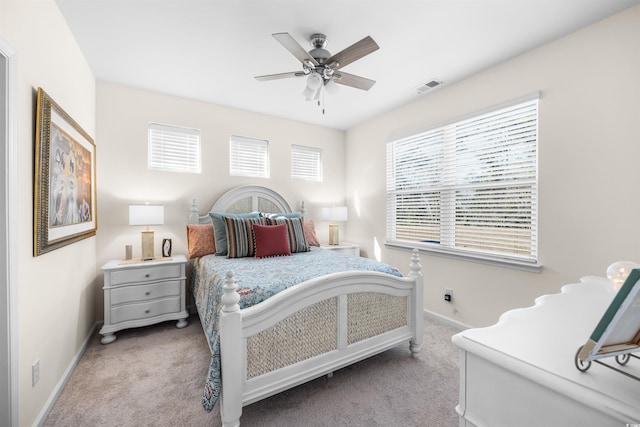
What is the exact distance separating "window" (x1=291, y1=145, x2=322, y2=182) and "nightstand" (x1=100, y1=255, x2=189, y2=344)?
2.11 meters

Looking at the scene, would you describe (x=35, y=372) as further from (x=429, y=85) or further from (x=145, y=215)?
(x=429, y=85)

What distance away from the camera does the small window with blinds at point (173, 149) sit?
10.5 feet

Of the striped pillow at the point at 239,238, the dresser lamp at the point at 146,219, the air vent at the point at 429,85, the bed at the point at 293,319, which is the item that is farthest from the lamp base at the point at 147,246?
the air vent at the point at 429,85

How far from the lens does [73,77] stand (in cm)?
219

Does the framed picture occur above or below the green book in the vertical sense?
above

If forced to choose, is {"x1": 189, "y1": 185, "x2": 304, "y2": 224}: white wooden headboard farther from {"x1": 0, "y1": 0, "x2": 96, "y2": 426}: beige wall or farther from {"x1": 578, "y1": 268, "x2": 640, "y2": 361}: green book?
{"x1": 578, "y1": 268, "x2": 640, "y2": 361}: green book

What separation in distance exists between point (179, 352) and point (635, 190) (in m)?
3.73

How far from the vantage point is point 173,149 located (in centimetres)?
332

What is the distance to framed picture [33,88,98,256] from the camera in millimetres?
1541

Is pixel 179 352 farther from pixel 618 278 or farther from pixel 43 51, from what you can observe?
pixel 618 278

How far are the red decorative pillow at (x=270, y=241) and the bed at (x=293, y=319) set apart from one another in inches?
4.6

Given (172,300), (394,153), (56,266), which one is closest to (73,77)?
(56,266)

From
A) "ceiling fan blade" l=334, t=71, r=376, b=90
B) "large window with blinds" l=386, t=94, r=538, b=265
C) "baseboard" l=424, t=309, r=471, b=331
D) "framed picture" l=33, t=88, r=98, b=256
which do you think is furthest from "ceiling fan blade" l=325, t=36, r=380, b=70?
"baseboard" l=424, t=309, r=471, b=331

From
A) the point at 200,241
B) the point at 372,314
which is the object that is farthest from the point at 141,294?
the point at 372,314
